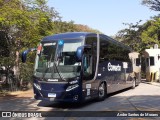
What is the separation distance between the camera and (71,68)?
45.0 feet

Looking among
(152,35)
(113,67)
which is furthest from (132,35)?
(113,67)

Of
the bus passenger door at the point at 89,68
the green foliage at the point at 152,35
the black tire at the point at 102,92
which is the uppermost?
the green foliage at the point at 152,35

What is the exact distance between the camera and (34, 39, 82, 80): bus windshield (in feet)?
44.9

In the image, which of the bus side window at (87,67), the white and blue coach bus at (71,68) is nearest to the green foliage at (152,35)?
the white and blue coach bus at (71,68)

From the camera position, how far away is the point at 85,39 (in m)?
14.5

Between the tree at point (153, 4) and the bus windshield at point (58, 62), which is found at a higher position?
the tree at point (153, 4)

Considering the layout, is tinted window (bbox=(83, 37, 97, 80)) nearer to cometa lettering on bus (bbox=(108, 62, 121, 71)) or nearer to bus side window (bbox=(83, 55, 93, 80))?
bus side window (bbox=(83, 55, 93, 80))

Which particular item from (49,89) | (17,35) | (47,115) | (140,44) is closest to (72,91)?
(49,89)

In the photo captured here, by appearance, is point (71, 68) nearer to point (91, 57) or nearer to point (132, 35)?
point (91, 57)

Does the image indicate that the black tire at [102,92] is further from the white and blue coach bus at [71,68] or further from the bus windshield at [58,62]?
the bus windshield at [58,62]

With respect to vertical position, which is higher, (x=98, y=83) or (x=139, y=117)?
(x=98, y=83)

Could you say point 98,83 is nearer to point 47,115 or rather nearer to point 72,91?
point 72,91

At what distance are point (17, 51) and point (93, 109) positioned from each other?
38.3 ft

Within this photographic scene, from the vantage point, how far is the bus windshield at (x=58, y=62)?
13.7 metres
